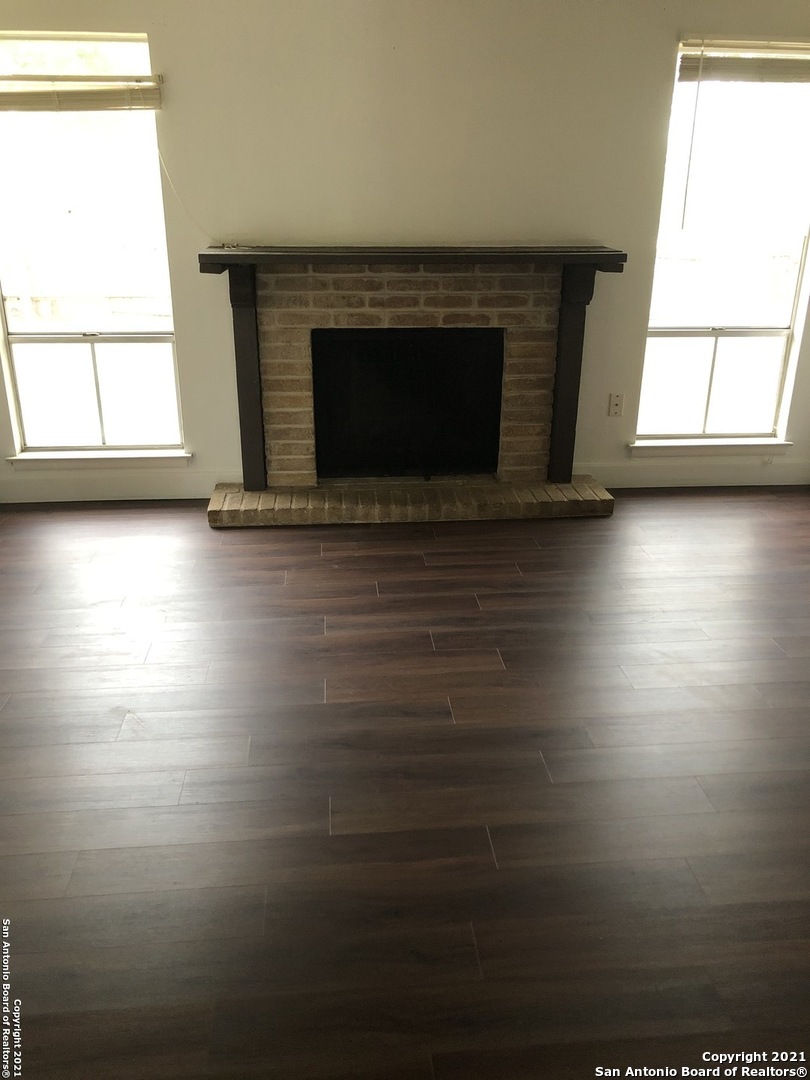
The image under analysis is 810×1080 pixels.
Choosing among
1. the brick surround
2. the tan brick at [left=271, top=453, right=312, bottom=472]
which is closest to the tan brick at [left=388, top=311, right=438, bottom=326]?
the brick surround

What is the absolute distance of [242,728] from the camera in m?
2.24

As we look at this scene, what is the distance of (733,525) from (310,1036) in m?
3.06

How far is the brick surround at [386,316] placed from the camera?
12.0 feet

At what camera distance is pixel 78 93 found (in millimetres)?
3307

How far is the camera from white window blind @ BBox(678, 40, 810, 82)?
3508 mm

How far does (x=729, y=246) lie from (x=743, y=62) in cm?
80

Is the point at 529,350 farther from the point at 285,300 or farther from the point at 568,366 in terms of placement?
the point at 285,300

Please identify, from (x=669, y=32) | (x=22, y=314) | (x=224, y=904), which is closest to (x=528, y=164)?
(x=669, y=32)

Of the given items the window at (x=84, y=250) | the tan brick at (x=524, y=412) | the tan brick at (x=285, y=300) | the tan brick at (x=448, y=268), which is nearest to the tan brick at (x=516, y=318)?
the tan brick at (x=448, y=268)

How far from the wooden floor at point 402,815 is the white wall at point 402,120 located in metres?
1.55

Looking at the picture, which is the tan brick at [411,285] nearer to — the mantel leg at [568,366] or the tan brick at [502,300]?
the tan brick at [502,300]

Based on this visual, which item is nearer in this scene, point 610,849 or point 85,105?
point 610,849

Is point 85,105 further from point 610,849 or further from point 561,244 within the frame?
point 610,849

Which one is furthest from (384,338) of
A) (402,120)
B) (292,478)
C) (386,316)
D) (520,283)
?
(402,120)
